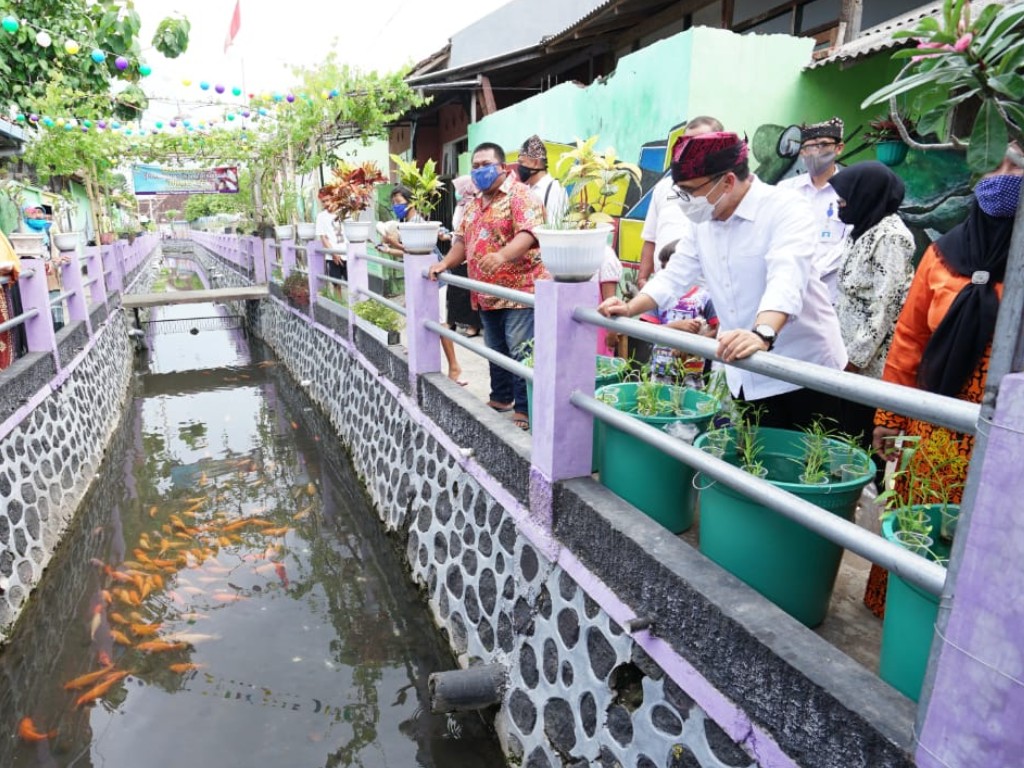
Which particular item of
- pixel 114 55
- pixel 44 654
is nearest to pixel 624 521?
pixel 44 654

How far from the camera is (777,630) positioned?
1.66 m

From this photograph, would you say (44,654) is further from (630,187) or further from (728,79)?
(728,79)

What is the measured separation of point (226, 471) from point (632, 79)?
5502 mm

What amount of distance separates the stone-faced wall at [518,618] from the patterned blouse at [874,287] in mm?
1802

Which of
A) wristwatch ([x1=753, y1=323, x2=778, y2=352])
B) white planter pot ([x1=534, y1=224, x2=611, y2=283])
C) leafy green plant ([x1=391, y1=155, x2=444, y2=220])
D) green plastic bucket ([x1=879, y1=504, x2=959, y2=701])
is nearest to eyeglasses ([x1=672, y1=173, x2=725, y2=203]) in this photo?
white planter pot ([x1=534, y1=224, x2=611, y2=283])

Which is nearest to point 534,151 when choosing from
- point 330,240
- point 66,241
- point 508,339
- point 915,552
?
point 508,339

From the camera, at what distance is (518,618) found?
3.06 meters

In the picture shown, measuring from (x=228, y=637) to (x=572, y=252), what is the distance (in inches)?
133

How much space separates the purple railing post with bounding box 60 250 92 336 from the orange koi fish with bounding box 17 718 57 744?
Answer: 16.4 feet

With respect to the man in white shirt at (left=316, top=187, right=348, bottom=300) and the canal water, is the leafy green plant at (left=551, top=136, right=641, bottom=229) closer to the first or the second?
the canal water

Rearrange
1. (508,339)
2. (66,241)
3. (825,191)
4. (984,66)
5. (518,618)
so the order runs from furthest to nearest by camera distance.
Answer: (66,241) < (508,339) < (825,191) < (518,618) < (984,66)

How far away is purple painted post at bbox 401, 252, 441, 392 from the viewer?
4316 mm

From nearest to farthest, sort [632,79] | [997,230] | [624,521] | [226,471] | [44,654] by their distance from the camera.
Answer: [997,230], [624,521], [44,654], [632,79], [226,471]

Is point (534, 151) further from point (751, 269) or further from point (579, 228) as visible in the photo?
point (751, 269)
